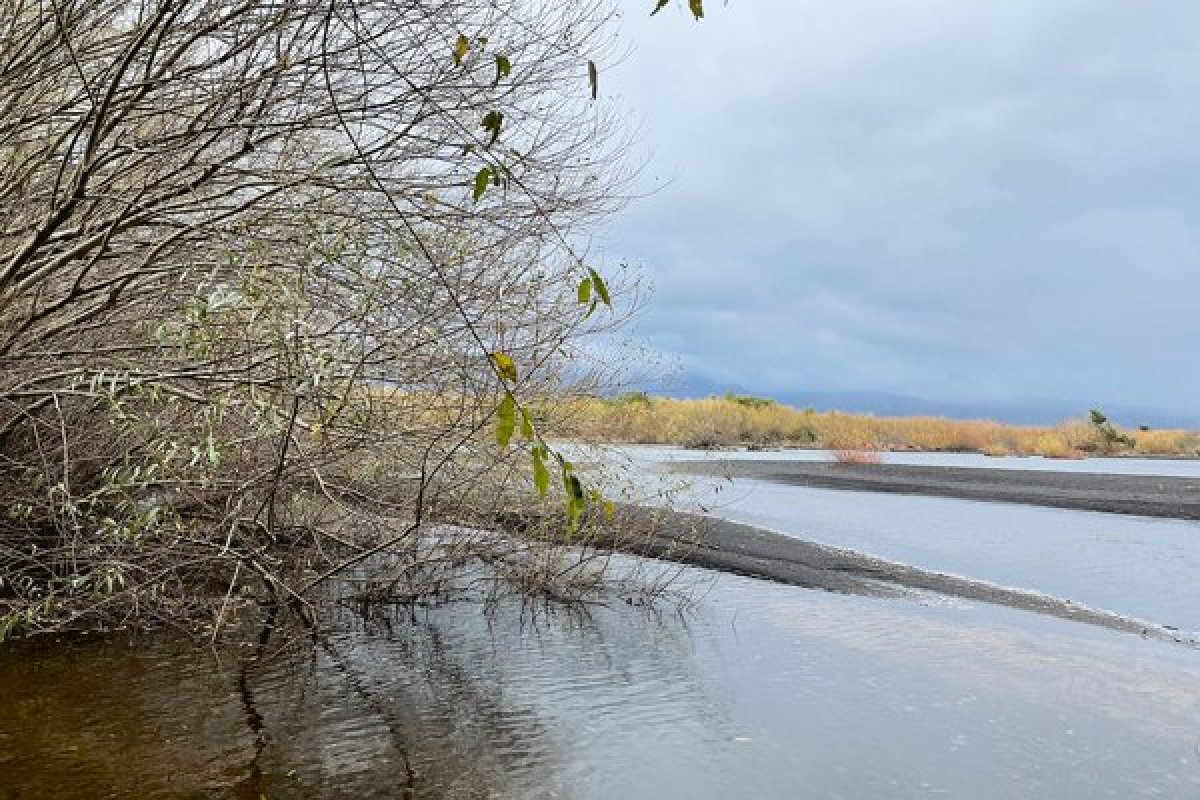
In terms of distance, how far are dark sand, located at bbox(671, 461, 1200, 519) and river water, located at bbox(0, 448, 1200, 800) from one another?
10209 millimetres

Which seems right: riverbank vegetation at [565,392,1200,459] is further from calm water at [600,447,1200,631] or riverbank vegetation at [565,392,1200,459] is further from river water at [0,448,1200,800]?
river water at [0,448,1200,800]

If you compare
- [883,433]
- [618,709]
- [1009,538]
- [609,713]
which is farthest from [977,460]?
[609,713]

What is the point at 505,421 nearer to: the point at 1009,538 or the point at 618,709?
the point at 618,709

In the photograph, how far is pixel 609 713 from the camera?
6.58 metres

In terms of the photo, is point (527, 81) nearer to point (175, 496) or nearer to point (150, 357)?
point (150, 357)

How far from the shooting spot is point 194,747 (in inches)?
225

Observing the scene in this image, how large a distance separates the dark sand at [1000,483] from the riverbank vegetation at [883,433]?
26.1ft

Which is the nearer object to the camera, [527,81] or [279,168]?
[279,168]

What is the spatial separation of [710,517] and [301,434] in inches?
373

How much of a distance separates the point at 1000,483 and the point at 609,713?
2109 cm

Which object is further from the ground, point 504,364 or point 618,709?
point 504,364

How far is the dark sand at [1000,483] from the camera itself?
68.0 feet

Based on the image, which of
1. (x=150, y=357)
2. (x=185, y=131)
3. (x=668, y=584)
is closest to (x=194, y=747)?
(x=150, y=357)

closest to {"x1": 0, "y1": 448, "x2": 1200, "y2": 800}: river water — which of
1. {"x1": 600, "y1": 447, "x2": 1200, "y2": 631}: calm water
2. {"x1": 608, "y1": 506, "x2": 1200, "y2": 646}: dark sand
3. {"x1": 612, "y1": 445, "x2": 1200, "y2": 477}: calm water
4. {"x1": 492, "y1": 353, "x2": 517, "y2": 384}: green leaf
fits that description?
{"x1": 608, "y1": 506, "x2": 1200, "y2": 646}: dark sand
